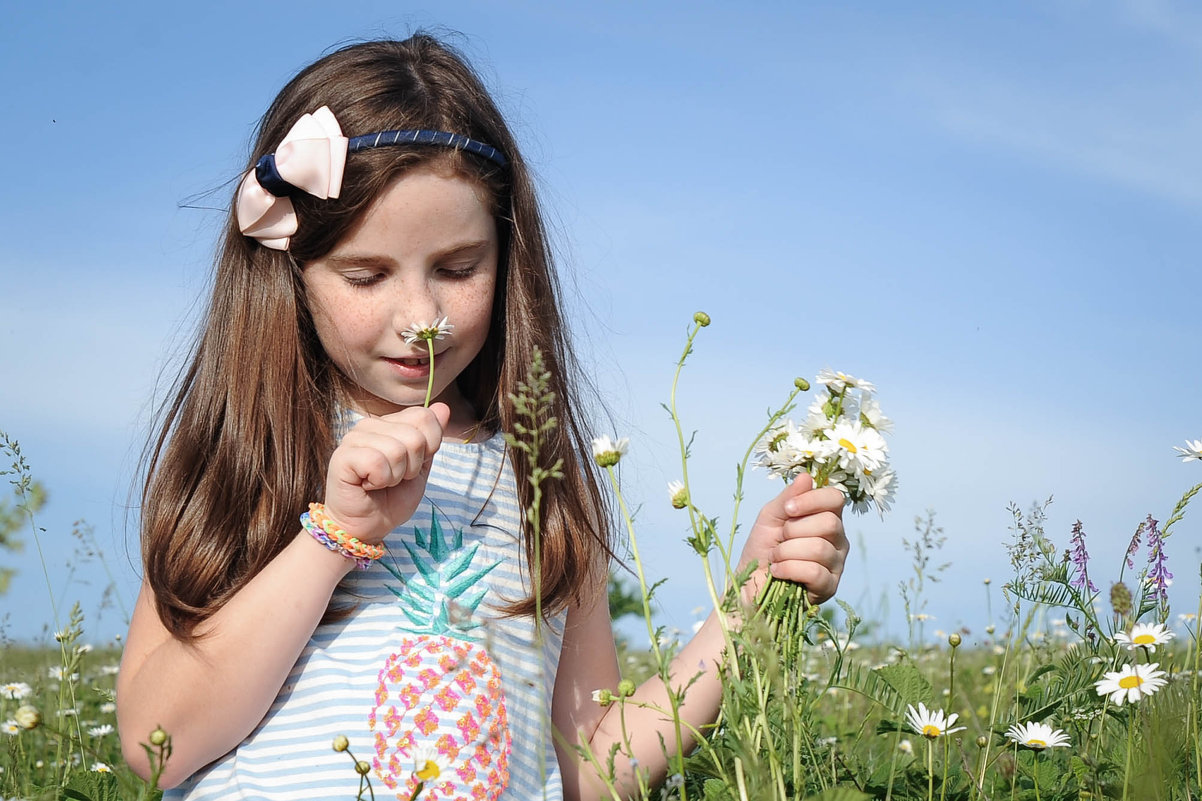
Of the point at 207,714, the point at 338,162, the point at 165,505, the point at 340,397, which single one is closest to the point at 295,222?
the point at 338,162

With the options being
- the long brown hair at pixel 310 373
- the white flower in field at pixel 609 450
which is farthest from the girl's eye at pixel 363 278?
the white flower in field at pixel 609 450

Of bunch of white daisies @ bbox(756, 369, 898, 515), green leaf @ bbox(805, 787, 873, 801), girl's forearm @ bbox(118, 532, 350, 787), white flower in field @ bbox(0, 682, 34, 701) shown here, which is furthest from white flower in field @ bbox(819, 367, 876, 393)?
white flower in field @ bbox(0, 682, 34, 701)

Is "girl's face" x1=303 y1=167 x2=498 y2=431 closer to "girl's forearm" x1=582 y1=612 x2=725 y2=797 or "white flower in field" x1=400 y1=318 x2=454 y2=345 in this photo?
→ "white flower in field" x1=400 y1=318 x2=454 y2=345

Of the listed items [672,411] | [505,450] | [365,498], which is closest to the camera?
[672,411]

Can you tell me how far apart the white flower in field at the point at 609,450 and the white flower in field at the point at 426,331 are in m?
0.67

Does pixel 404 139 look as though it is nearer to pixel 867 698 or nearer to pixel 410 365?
pixel 410 365

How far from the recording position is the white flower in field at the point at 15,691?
11.6 feet

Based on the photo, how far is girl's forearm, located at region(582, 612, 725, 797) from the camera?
94.2 inches

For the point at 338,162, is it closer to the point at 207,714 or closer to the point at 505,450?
the point at 505,450

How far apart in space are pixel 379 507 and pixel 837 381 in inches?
37.6

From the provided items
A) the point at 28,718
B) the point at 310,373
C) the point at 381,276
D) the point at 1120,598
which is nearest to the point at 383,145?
the point at 381,276

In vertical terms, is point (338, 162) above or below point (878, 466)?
above

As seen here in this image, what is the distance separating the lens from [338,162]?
2422 millimetres

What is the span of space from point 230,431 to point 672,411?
1.34 meters
